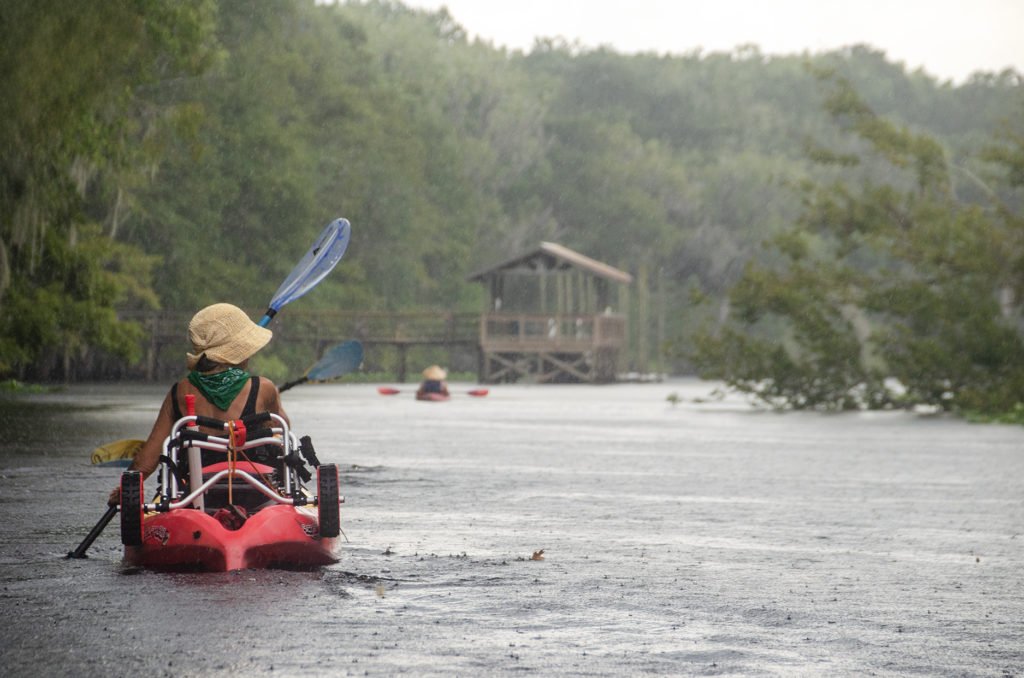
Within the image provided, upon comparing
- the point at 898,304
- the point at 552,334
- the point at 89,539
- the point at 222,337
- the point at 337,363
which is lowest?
the point at 89,539

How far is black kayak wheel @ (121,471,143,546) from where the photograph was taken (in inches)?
356

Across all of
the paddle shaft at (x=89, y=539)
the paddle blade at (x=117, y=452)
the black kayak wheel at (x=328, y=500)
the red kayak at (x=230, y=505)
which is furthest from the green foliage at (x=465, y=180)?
the black kayak wheel at (x=328, y=500)

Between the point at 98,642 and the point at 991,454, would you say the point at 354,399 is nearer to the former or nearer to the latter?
the point at 991,454

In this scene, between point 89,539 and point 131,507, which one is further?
point 89,539

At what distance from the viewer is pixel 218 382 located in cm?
945

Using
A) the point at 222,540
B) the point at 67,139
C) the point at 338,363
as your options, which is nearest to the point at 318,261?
the point at 338,363

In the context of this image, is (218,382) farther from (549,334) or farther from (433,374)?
(549,334)

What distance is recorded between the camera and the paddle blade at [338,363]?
11000 mm

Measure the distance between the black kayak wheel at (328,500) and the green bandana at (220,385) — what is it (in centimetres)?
61

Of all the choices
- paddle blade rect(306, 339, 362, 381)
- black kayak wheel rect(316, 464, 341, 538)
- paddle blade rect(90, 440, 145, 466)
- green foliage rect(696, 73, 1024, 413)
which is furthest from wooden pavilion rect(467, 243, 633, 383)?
black kayak wheel rect(316, 464, 341, 538)

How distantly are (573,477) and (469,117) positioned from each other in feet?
263

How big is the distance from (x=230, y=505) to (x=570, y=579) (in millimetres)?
1872

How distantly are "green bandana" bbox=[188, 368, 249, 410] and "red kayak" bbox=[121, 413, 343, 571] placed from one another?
20 cm

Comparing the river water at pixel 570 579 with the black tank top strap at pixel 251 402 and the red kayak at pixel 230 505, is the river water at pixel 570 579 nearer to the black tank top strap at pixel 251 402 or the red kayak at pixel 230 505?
the red kayak at pixel 230 505
